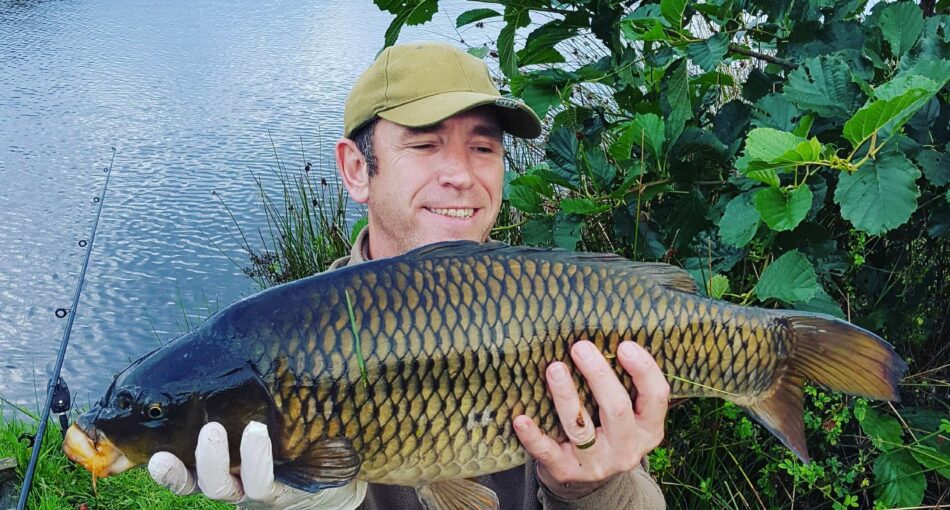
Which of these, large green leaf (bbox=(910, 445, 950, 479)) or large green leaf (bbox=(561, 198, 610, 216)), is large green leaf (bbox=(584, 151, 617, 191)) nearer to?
large green leaf (bbox=(561, 198, 610, 216))

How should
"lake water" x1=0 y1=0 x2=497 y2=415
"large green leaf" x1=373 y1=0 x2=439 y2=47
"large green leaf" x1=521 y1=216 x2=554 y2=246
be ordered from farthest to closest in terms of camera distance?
1. "lake water" x1=0 y1=0 x2=497 y2=415
2. "large green leaf" x1=521 y1=216 x2=554 y2=246
3. "large green leaf" x1=373 y1=0 x2=439 y2=47

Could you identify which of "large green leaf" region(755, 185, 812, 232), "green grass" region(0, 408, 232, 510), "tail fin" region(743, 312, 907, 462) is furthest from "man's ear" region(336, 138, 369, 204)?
"green grass" region(0, 408, 232, 510)

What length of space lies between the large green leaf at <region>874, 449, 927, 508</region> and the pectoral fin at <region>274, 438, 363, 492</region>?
1.09 meters

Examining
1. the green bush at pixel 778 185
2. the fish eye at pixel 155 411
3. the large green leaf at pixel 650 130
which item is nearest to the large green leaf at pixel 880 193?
the green bush at pixel 778 185

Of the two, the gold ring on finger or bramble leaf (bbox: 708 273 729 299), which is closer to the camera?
the gold ring on finger

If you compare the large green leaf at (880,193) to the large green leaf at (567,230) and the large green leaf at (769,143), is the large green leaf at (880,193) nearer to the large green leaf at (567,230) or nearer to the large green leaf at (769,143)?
the large green leaf at (769,143)

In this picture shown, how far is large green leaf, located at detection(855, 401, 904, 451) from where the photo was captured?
1596 millimetres

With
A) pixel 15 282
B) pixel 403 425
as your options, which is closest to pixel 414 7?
pixel 403 425

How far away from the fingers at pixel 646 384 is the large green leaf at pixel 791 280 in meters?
0.34

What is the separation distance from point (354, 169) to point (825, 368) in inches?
37.2

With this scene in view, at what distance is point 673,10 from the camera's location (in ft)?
4.77

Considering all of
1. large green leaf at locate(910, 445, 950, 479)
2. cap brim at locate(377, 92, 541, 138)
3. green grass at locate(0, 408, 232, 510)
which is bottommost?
green grass at locate(0, 408, 232, 510)

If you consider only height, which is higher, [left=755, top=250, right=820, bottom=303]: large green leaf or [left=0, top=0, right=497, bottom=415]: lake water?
[left=755, top=250, right=820, bottom=303]: large green leaf

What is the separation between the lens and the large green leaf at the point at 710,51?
4.86 feet
